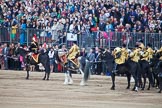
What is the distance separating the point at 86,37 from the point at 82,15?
6.64 feet

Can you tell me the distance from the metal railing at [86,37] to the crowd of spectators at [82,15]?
0.64ft

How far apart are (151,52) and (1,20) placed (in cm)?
1408

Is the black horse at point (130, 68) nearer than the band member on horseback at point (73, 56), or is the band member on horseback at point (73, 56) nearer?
the black horse at point (130, 68)

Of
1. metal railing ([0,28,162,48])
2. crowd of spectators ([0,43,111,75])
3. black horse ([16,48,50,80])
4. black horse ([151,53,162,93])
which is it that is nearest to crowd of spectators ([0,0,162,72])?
metal railing ([0,28,162,48])

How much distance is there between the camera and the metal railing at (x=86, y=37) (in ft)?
118

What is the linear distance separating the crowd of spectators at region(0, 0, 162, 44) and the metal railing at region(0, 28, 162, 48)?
20 cm

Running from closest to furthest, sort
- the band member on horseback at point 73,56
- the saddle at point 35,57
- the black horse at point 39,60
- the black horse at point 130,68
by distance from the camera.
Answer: the black horse at point 130,68
the band member on horseback at point 73,56
the black horse at point 39,60
the saddle at point 35,57

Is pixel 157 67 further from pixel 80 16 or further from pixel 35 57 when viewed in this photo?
pixel 80 16

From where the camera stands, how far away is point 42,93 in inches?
1003

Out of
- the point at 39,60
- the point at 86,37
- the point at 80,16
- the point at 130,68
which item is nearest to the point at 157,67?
the point at 130,68

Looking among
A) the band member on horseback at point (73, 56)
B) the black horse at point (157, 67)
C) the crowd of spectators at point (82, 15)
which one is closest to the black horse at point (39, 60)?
the band member on horseback at point (73, 56)

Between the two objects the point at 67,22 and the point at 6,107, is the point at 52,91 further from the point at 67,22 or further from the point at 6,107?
the point at 67,22

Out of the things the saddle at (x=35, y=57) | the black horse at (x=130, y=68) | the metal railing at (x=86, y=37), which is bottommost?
the black horse at (x=130, y=68)

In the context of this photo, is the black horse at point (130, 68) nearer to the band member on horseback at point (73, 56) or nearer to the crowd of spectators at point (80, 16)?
the band member on horseback at point (73, 56)
